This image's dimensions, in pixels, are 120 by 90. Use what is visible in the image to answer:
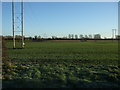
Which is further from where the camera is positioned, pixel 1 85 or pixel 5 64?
pixel 5 64

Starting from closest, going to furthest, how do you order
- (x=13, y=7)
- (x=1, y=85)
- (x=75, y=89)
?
A: 1. (x=75, y=89)
2. (x=1, y=85)
3. (x=13, y=7)

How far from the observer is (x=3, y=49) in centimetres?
934

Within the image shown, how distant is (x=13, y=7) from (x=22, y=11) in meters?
1.27

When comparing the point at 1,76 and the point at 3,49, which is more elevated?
the point at 3,49

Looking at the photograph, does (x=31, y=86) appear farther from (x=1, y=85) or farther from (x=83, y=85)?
(x=83, y=85)

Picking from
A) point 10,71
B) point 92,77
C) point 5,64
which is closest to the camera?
point 92,77

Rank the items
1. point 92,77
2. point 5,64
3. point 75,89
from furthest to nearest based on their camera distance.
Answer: point 5,64 → point 92,77 → point 75,89

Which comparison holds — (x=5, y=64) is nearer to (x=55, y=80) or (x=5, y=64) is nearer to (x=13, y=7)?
(x=55, y=80)

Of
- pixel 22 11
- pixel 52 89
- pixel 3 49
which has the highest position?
pixel 22 11

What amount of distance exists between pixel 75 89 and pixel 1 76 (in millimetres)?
2794

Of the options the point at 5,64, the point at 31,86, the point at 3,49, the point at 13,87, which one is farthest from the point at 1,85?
the point at 3,49

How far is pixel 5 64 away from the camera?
8.84m

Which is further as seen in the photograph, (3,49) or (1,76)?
(3,49)

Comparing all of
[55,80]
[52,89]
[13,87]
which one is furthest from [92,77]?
[13,87]
